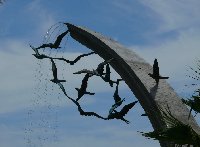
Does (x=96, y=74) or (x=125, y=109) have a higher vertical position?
(x=96, y=74)

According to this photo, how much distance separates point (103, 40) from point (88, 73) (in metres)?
0.92

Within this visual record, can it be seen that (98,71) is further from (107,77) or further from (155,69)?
(155,69)

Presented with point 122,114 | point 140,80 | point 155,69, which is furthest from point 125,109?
point 155,69

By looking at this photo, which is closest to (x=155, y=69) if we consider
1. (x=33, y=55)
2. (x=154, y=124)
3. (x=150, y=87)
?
(x=150, y=87)

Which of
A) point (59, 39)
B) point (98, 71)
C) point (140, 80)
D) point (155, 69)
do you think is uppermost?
point (59, 39)

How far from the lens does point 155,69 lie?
1150 centimetres

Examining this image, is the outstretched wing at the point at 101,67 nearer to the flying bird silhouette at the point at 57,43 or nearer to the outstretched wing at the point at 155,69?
the outstretched wing at the point at 155,69

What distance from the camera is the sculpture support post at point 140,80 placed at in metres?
10.8

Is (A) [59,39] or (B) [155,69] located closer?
(B) [155,69]

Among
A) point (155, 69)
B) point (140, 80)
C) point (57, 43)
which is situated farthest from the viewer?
point (57, 43)

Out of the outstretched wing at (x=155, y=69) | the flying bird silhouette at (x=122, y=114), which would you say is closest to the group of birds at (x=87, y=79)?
the flying bird silhouette at (x=122, y=114)

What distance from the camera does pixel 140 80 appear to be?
11.0 metres

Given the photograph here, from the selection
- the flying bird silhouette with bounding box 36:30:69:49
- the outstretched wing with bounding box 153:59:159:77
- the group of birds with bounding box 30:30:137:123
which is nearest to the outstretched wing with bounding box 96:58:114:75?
the group of birds with bounding box 30:30:137:123

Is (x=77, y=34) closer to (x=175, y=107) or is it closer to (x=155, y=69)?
(x=155, y=69)
